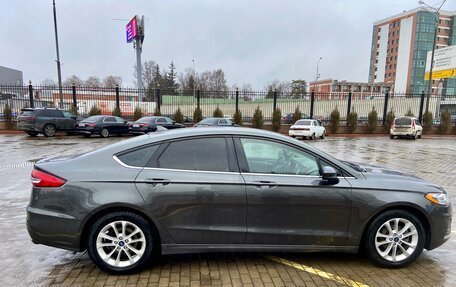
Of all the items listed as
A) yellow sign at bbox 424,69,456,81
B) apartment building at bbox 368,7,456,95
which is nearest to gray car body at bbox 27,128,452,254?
yellow sign at bbox 424,69,456,81

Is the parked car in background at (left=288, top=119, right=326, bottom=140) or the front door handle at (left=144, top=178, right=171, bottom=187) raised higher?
the front door handle at (left=144, top=178, right=171, bottom=187)

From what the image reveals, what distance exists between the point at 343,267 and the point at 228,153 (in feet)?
5.99

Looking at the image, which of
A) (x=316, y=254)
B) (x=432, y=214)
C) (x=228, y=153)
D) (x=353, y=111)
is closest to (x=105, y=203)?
(x=228, y=153)

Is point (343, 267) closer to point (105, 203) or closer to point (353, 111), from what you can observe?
point (105, 203)

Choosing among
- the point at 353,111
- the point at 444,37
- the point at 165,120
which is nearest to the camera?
the point at 165,120

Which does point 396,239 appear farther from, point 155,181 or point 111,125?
point 111,125

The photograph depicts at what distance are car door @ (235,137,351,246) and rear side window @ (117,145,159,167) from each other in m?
0.95

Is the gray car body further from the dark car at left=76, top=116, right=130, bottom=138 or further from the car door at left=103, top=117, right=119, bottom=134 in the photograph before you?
the car door at left=103, top=117, right=119, bottom=134

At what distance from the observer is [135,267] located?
3346 millimetres

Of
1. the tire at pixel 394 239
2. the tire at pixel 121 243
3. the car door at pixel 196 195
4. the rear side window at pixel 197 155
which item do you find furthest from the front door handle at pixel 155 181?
the tire at pixel 394 239

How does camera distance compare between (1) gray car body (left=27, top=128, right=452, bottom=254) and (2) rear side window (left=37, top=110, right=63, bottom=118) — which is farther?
(2) rear side window (left=37, top=110, right=63, bottom=118)

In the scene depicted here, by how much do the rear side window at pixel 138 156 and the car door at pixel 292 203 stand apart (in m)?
0.95

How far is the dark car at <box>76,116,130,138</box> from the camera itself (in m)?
18.6

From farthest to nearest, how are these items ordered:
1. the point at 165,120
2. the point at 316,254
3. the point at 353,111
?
1. the point at 353,111
2. the point at 165,120
3. the point at 316,254
